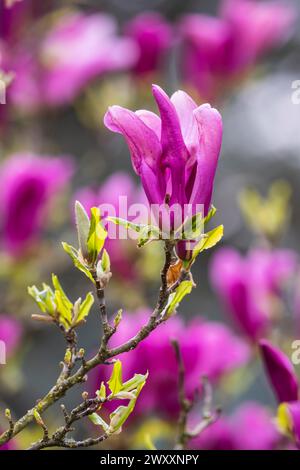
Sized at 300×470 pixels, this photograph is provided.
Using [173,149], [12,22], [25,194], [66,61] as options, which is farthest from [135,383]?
[66,61]

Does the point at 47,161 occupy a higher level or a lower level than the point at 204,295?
higher

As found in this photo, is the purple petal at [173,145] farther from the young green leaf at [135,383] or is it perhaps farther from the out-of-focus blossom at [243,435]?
the out-of-focus blossom at [243,435]

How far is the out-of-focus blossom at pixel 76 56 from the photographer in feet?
3.85

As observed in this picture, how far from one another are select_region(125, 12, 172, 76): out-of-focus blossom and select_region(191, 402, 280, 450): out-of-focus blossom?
23.1 inches

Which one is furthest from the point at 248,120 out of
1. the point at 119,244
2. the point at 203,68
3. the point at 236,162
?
the point at 119,244

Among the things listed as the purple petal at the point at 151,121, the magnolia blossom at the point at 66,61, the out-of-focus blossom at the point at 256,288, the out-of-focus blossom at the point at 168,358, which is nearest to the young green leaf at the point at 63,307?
the purple petal at the point at 151,121

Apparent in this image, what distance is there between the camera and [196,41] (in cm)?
125

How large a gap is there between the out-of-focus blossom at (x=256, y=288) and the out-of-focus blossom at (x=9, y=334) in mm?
280

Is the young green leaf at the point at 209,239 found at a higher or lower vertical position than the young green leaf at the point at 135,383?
higher

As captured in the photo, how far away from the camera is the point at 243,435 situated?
88 cm

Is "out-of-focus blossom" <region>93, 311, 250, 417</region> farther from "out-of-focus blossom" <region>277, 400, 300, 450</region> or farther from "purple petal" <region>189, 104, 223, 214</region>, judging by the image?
"purple petal" <region>189, 104, 223, 214</region>

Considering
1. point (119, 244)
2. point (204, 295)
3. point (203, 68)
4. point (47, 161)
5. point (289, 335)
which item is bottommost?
point (204, 295)

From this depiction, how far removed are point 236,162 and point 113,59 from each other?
2.90 ft
